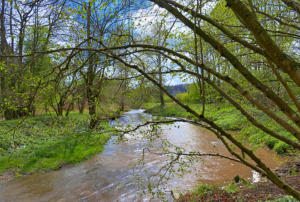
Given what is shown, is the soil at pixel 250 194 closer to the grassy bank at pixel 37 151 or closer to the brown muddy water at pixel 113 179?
the brown muddy water at pixel 113 179

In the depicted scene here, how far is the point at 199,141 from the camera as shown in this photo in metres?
9.82

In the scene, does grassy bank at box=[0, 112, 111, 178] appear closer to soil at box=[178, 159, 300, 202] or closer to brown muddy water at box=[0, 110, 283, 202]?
brown muddy water at box=[0, 110, 283, 202]

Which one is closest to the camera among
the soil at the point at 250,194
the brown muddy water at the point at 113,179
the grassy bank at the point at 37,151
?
the soil at the point at 250,194

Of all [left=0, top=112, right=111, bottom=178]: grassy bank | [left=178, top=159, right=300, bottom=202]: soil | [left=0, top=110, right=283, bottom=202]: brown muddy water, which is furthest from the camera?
[left=0, top=112, right=111, bottom=178]: grassy bank

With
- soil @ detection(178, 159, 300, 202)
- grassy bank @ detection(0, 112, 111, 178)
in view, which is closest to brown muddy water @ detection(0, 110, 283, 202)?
grassy bank @ detection(0, 112, 111, 178)

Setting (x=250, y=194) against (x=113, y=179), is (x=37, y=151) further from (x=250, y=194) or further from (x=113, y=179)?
(x=250, y=194)

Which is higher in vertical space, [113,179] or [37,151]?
[37,151]

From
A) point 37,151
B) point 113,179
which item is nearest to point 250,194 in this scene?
point 113,179

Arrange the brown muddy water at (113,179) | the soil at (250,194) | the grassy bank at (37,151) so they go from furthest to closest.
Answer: the grassy bank at (37,151) → the brown muddy water at (113,179) → the soil at (250,194)

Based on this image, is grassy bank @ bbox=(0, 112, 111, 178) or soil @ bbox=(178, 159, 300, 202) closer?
soil @ bbox=(178, 159, 300, 202)

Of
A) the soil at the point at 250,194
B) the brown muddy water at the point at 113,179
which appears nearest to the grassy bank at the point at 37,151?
the brown muddy water at the point at 113,179

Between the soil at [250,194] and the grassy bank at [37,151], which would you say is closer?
the soil at [250,194]

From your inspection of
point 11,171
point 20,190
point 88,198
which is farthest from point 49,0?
point 11,171

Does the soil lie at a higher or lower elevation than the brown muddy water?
higher
